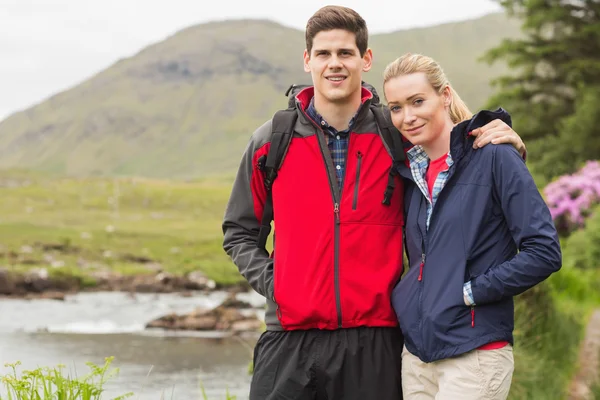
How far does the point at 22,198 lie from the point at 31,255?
168 ft

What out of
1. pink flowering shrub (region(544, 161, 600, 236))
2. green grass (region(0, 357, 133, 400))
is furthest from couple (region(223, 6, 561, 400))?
pink flowering shrub (region(544, 161, 600, 236))

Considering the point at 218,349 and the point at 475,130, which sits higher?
the point at 475,130

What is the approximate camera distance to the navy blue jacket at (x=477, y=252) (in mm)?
3039

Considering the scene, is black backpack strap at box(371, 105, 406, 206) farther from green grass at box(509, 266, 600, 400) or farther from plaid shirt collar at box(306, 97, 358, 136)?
green grass at box(509, 266, 600, 400)

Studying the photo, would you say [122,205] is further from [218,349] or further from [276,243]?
[276,243]

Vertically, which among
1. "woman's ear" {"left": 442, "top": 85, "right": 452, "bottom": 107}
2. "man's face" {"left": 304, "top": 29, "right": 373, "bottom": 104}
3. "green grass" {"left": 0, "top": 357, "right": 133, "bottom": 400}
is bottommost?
"green grass" {"left": 0, "top": 357, "right": 133, "bottom": 400}

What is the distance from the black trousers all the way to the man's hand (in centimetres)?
94

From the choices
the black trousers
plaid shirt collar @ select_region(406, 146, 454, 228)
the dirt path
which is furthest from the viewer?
the dirt path

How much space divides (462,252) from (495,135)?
0.51m

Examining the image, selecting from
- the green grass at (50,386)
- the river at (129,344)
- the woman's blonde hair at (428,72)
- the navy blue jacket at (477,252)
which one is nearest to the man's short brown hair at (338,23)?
the woman's blonde hair at (428,72)

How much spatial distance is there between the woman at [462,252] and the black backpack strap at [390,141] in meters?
0.13

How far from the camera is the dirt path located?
24.7ft

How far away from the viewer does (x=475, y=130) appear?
326 cm

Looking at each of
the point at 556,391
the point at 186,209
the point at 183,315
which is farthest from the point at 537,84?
the point at 186,209
